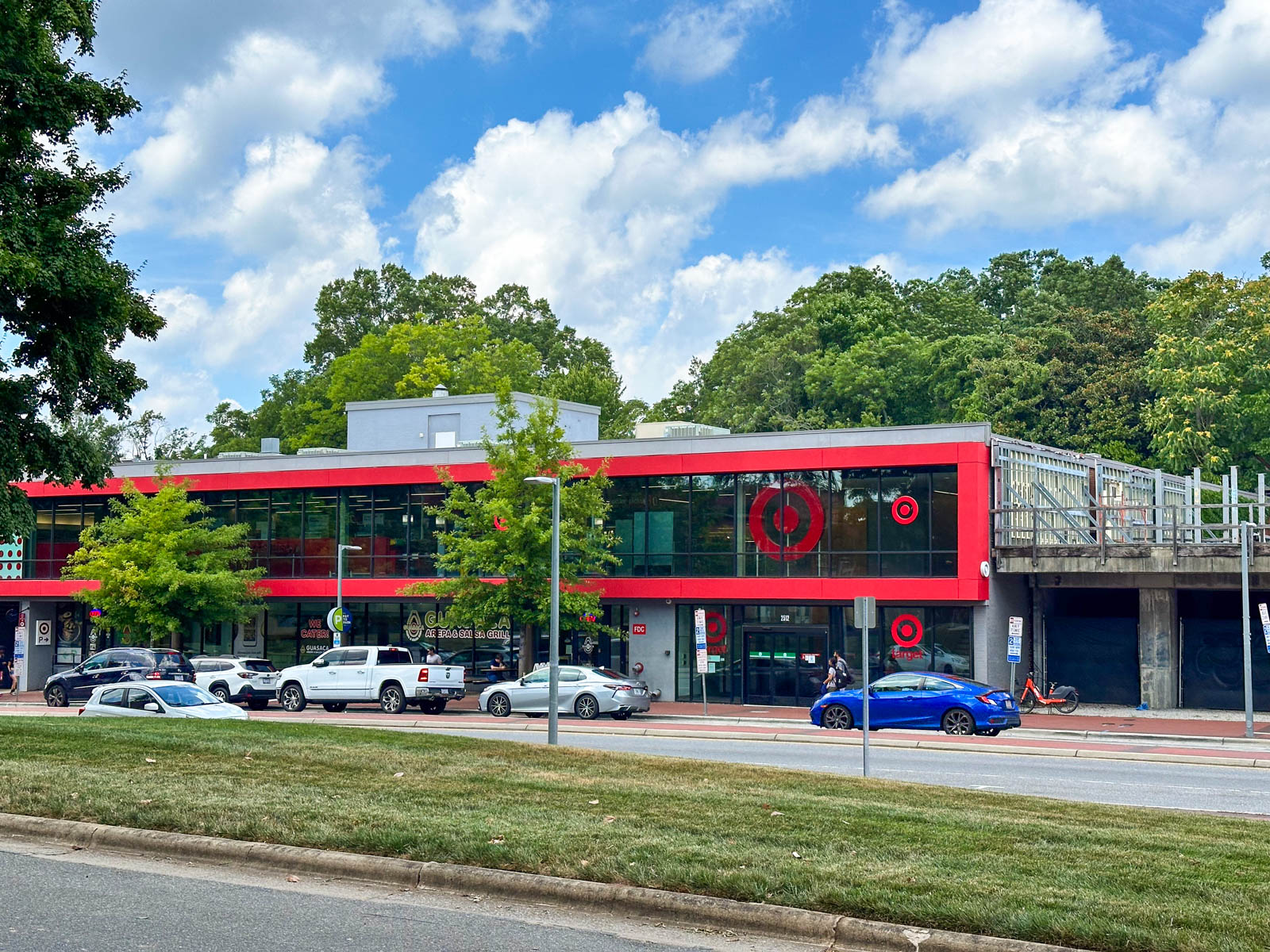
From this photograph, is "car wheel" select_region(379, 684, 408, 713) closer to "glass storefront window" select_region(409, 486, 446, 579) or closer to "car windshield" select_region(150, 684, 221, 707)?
"glass storefront window" select_region(409, 486, 446, 579)

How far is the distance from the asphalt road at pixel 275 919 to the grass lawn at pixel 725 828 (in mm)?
575

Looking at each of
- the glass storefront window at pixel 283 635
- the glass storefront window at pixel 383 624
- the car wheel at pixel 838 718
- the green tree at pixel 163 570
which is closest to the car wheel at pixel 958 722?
the car wheel at pixel 838 718

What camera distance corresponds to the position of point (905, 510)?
3744 cm

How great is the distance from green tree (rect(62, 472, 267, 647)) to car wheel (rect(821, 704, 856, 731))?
21.0 meters

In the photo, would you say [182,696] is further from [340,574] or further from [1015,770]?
[1015,770]

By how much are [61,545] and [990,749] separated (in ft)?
122

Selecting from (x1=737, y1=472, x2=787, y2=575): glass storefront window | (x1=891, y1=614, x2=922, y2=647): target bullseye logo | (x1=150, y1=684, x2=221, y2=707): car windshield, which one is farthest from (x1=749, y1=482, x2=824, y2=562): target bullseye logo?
(x1=150, y1=684, x2=221, y2=707): car windshield

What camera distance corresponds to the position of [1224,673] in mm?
36812

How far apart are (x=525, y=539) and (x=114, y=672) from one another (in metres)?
11.7

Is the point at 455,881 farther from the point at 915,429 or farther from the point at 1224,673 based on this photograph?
the point at 1224,673

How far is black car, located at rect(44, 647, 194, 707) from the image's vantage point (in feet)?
124

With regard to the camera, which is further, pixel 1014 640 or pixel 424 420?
pixel 424 420

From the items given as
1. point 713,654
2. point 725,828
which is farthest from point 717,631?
point 725,828

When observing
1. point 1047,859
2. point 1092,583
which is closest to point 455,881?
point 1047,859
